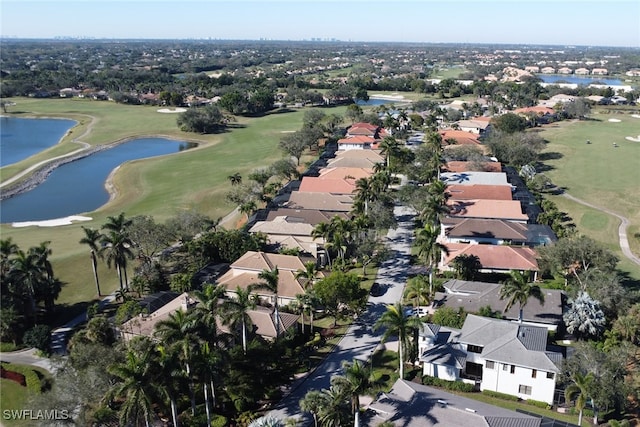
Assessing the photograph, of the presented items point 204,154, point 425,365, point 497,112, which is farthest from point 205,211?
point 497,112

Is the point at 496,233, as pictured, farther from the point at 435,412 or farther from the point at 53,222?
the point at 53,222

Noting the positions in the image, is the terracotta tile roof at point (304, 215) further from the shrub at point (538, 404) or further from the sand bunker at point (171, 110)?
the sand bunker at point (171, 110)

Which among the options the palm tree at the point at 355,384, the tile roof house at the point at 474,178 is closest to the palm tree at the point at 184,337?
the palm tree at the point at 355,384

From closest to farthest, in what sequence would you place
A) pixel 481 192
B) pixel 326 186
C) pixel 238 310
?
pixel 238 310 < pixel 481 192 < pixel 326 186

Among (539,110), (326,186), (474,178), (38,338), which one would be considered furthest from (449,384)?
(539,110)

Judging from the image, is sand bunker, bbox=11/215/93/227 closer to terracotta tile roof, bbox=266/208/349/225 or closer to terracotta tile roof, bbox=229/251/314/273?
terracotta tile roof, bbox=266/208/349/225

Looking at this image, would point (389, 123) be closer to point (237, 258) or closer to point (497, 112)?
point (497, 112)

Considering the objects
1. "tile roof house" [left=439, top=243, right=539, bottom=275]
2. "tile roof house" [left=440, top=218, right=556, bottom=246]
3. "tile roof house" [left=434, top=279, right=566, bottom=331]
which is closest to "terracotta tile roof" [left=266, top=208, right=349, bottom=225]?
"tile roof house" [left=440, top=218, right=556, bottom=246]
